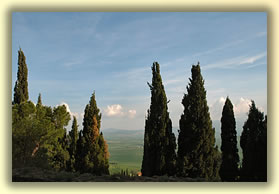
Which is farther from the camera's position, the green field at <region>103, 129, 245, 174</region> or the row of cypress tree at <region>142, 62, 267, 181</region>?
the green field at <region>103, 129, 245, 174</region>

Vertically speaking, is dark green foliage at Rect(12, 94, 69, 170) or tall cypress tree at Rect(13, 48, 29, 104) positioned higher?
tall cypress tree at Rect(13, 48, 29, 104)

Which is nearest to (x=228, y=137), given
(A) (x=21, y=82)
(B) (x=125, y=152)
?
(B) (x=125, y=152)

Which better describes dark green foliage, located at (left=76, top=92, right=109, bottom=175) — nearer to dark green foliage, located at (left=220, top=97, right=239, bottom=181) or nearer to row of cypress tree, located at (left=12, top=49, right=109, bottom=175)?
row of cypress tree, located at (left=12, top=49, right=109, bottom=175)

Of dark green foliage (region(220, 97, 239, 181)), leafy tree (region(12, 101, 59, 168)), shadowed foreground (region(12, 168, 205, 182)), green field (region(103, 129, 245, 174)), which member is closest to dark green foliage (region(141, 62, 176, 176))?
green field (region(103, 129, 245, 174))

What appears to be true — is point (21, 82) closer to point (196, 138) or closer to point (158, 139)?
point (158, 139)

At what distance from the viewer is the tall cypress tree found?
4648 millimetres

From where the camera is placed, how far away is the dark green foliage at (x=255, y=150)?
4121mm

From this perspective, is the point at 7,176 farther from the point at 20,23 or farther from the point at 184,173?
the point at 184,173

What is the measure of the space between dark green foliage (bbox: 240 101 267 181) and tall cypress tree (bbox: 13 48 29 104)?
14.2ft

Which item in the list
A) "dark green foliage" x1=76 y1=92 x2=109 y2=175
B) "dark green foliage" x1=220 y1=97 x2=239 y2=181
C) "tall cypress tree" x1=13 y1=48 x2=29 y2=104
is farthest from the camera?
"dark green foliage" x1=76 y1=92 x2=109 y2=175

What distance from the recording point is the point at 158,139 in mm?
6637

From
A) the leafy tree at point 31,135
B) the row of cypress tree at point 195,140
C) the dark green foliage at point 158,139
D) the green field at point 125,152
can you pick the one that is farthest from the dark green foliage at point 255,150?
the leafy tree at point 31,135

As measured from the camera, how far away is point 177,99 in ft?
16.8

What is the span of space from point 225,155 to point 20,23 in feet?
20.5
